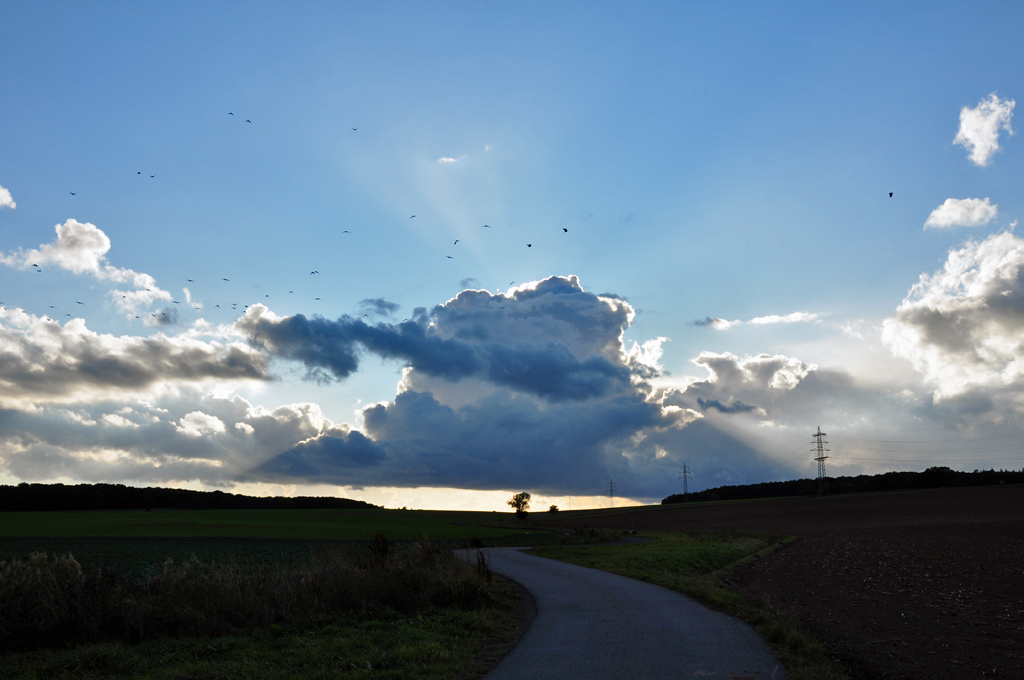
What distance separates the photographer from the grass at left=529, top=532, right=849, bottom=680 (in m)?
11.6

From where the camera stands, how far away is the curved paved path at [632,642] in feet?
34.9

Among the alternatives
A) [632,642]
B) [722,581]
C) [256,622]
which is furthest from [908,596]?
[256,622]

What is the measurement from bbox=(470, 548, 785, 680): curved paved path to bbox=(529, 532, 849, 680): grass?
41 centimetres

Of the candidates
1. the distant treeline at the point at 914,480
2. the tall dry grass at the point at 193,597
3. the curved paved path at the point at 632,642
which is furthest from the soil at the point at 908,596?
the distant treeline at the point at 914,480

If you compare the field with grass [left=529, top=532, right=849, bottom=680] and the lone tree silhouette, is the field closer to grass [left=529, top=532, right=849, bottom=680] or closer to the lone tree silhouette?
grass [left=529, top=532, right=849, bottom=680]

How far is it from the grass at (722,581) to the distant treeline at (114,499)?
432ft

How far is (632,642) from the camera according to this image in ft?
42.1

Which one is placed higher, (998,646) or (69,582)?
(69,582)

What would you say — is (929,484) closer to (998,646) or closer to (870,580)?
(870,580)

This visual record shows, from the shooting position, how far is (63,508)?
134500mm

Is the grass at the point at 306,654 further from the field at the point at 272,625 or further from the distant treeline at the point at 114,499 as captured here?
the distant treeline at the point at 114,499

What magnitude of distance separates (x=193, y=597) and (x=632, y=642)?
10300mm

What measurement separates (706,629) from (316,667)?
25.9 feet

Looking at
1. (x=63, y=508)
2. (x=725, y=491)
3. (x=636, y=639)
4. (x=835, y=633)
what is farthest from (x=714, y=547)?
(x=725, y=491)
